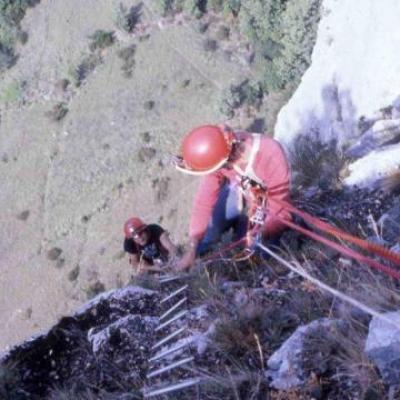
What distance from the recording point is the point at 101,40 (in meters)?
26.8

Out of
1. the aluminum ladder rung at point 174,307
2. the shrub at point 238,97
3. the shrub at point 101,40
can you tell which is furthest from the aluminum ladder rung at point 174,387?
the shrub at point 101,40

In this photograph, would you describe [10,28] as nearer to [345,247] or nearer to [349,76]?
[349,76]

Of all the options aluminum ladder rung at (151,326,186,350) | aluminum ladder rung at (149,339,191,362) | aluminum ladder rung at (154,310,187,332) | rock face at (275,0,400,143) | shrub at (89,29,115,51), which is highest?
aluminum ladder rung at (149,339,191,362)

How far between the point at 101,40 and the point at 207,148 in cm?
2348

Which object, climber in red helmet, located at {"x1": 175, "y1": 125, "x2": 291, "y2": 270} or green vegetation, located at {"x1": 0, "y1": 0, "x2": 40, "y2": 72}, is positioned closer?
climber in red helmet, located at {"x1": 175, "y1": 125, "x2": 291, "y2": 270}

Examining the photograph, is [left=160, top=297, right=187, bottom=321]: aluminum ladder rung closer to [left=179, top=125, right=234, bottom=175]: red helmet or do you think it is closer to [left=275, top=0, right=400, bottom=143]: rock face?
[left=179, top=125, right=234, bottom=175]: red helmet

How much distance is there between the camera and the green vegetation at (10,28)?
94.5 feet

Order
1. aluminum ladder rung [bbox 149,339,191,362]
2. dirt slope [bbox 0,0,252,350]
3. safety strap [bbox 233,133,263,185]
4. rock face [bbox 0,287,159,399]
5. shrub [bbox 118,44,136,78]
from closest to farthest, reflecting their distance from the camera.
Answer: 1. aluminum ladder rung [bbox 149,339,191,362]
2. rock face [bbox 0,287,159,399]
3. safety strap [bbox 233,133,263,185]
4. dirt slope [bbox 0,0,252,350]
5. shrub [bbox 118,44,136,78]

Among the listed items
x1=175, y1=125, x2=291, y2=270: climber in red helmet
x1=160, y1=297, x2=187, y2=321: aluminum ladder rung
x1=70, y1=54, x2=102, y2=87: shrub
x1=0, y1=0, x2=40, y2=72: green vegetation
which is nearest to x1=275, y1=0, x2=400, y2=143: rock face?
x1=175, y1=125, x2=291, y2=270: climber in red helmet

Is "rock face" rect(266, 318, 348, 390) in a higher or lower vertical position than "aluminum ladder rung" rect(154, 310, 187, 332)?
higher

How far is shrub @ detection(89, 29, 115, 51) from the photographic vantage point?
87.8ft

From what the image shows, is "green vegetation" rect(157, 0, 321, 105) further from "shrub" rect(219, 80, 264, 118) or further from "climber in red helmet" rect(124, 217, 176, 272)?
"climber in red helmet" rect(124, 217, 176, 272)

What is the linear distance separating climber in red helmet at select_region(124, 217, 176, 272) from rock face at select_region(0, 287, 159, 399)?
7.88ft

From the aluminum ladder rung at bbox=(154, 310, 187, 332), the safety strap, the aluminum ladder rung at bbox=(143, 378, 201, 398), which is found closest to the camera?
the aluminum ladder rung at bbox=(143, 378, 201, 398)
